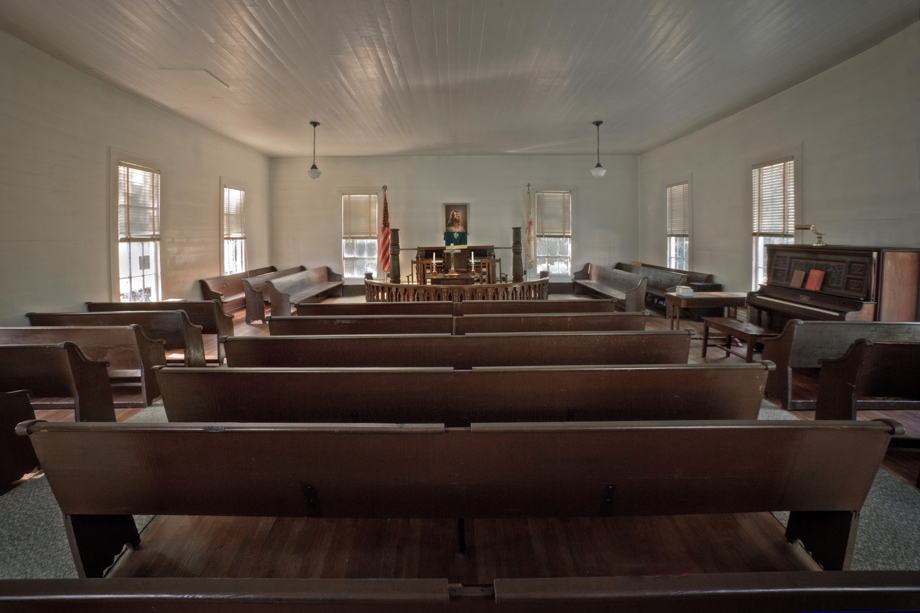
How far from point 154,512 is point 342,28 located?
13.4 ft

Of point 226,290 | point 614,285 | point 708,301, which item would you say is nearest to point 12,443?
point 226,290

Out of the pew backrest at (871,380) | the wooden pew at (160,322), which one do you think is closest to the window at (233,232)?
the wooden pew at (160,322)

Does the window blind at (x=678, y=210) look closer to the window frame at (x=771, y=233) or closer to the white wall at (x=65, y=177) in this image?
the window frame at (x=771, y=233)

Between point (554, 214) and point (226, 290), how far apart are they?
7191mm

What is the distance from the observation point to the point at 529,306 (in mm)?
4867

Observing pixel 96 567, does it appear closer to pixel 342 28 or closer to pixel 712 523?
pixel 712 523

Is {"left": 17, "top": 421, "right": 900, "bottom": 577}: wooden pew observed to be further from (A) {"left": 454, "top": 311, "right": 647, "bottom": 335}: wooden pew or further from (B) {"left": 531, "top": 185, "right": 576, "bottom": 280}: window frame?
(B) {"left": 531, "top": 185, "right": 576, "bottom": 280}: window frame

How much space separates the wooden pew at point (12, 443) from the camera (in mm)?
2637

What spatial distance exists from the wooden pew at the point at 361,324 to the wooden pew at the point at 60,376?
3.83 ft

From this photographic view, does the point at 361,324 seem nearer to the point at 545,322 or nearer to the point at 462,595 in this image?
the point at 545,322

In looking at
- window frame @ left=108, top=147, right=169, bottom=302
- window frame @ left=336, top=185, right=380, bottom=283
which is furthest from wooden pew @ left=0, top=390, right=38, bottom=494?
window frame @ left=336, top=185, right=380, bottom=283

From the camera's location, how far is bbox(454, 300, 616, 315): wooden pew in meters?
4.79

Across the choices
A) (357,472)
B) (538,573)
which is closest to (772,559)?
(538,573)

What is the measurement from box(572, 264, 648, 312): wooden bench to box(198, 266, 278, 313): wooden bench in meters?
6.34
